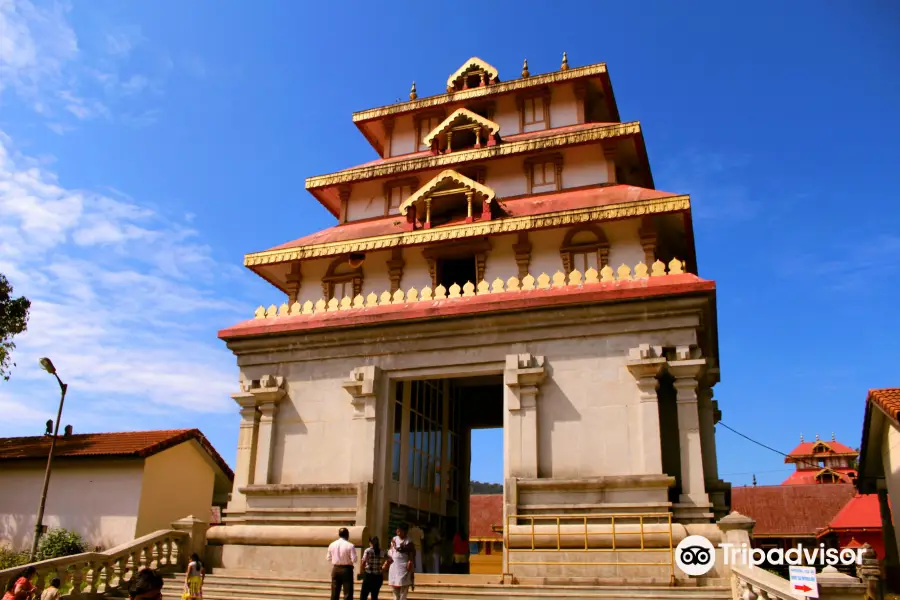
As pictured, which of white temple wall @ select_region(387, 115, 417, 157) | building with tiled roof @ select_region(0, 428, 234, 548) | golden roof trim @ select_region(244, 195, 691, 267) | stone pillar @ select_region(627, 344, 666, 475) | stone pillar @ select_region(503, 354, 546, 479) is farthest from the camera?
white temple wall @ select_region(387, 115, 417, 157)

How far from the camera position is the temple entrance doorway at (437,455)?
1722 cm

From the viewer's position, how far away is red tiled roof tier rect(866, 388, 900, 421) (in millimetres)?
15766

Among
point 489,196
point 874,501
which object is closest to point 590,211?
point 489,196

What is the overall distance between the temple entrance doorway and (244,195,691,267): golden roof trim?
3.61 m

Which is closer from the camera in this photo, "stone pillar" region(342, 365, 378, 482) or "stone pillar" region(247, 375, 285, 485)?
"stone pillar" region(342, 365, 378, 482)

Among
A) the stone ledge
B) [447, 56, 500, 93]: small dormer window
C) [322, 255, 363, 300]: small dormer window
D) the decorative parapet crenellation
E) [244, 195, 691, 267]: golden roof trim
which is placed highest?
[447, 56, 500, 93]: small dormer window

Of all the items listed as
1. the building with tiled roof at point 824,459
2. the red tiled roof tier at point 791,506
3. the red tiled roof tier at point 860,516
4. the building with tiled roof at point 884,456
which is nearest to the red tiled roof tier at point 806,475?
the building with tiled roof at point 824,459

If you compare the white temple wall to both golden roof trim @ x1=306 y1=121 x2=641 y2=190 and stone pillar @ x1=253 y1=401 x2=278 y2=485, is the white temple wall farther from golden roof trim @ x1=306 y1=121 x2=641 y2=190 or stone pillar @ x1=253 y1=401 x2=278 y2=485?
stone pillar @ x1=253 y1=401 x2=278 y2=485

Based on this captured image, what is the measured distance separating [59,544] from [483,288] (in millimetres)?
15213

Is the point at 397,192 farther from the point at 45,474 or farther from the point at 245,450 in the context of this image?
the point at 45,474

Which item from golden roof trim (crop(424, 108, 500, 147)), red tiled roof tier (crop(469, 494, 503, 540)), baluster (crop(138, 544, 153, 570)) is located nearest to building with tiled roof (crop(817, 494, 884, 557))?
red tiled roof tier (crop(469, 494, 503, 540))

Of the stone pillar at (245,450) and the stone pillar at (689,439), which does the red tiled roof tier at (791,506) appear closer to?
the stone pillar at (689,439)

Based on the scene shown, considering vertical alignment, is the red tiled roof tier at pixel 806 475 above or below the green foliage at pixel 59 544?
above

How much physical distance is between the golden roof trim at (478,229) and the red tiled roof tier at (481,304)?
1.99 m
